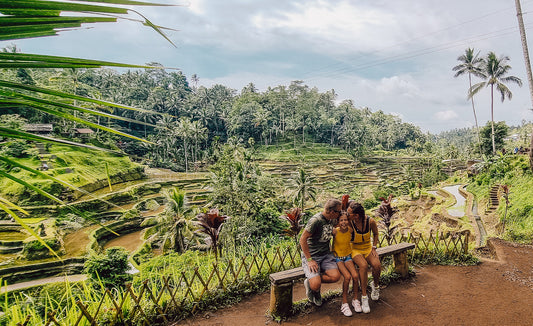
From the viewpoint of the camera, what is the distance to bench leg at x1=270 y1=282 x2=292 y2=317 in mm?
2932

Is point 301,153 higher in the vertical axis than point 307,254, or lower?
higher

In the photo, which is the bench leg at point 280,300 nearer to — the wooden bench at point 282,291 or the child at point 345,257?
the wooden bench at point 282,291

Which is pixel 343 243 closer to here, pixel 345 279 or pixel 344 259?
pixel 344 259

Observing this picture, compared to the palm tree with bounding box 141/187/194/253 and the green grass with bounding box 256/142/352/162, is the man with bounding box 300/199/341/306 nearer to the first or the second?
the palm tree with bounding box 141/187/194/253

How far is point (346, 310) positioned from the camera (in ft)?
9.53

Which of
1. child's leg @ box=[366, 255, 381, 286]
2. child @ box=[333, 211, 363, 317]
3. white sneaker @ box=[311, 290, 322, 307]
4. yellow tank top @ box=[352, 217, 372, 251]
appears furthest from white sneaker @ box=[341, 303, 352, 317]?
yellow tank top @ box=[352, 217, 372, 251]

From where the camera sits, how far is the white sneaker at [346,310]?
9.46 feet

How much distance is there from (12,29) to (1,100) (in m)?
0.14

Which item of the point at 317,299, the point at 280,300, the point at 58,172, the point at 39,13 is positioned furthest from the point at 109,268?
the point at 58,172

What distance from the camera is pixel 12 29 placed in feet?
1.66

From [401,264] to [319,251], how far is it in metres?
1.63

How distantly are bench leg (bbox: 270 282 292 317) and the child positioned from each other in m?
0.60

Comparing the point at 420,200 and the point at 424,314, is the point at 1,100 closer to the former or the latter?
the point at 424,314

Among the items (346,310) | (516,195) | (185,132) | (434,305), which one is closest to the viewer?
(346,310)
